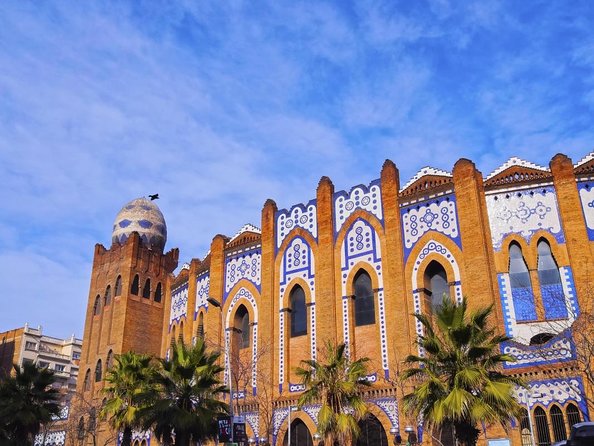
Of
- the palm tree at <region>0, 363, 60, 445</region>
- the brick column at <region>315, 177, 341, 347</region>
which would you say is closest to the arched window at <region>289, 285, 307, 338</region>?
the brick column at <region>315, 177, 341, 347</region>

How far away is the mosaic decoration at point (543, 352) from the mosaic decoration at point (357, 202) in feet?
26.5

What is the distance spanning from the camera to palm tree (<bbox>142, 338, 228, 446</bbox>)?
20078 millimetres

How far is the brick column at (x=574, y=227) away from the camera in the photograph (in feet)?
71.6

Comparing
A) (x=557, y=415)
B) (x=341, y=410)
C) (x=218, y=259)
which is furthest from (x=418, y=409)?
(x=218, y=259)

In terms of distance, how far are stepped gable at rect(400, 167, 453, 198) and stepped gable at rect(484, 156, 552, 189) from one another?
170 centimetres

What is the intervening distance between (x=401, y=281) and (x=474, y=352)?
885 cm

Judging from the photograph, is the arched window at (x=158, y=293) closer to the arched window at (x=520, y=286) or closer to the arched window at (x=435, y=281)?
the arched window at (x=435, y=281)

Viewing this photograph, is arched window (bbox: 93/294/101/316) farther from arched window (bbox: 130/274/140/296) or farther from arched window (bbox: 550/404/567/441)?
arched window (bbox: 550/404/567/441)

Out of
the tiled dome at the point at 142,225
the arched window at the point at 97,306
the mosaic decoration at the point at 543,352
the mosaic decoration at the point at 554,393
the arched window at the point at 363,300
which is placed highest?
the tiled dome at the point at 142,225

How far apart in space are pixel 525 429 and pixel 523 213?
801 cm

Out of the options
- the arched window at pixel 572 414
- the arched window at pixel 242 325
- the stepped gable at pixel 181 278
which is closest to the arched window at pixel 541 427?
the arched window at pixel 572 414

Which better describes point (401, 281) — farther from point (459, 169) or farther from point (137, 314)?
point (137, 314)

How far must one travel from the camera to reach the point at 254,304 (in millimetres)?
30203

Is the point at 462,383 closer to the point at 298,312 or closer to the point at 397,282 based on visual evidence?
the point at 397,282
